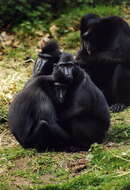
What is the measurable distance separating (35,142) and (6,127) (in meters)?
1.44

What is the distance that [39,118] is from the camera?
7.44 m

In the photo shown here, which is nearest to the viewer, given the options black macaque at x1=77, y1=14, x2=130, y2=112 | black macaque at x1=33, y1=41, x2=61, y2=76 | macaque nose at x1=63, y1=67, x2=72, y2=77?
macaque nose at x1=63, y1=67, x2=72, y2=77

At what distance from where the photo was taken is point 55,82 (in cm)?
750

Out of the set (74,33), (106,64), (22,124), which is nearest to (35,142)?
(22,124)

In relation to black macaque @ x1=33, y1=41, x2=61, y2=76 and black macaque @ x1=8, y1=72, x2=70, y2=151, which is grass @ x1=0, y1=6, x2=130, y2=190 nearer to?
black macaque @ x1=8, y1=72, x2=70, y2=151

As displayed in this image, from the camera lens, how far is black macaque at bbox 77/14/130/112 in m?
10.1

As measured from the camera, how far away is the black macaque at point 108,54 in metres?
10.1

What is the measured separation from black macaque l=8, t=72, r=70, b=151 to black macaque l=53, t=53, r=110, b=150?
124mm

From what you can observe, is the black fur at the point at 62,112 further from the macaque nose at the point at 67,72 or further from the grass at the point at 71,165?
the grass at the point at 71,165

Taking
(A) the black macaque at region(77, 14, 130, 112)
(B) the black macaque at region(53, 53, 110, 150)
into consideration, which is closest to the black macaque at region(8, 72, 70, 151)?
(B) the black macaque at region(53, 53, 110, 150)

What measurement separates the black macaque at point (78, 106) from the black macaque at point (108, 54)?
2.52m

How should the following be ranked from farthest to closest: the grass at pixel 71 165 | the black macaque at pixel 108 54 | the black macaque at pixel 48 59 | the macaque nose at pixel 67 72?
the black macaque at pixel 108 54, the black macaque at pixel 48 59, the macaque nose at pixel 67 72, the grass at pixel 71 165

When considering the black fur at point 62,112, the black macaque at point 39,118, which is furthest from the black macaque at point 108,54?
the black macaque at point 39,118

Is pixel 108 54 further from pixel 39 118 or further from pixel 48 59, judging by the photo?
pixel 39 118
